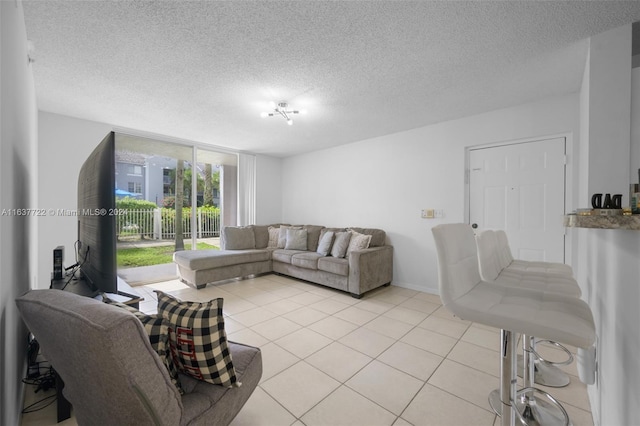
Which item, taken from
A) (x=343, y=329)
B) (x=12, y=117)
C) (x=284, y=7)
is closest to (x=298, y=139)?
(x=284, y=7)

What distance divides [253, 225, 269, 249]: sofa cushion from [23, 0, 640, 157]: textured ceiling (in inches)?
98.2

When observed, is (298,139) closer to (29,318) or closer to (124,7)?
(124,7)

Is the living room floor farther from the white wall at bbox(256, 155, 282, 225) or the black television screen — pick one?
the white wall at bbox(256, 155, 282, 225)

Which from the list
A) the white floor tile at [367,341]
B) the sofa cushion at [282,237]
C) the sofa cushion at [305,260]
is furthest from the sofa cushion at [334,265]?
the sofa cushion at [282,237]

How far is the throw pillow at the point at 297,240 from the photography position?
4.83 meters

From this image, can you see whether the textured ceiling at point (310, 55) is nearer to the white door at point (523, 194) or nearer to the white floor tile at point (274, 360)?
the white door at point (523, 194)

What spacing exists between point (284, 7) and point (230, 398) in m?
2.19

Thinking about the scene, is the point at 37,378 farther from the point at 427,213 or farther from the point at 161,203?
the point at 427,213

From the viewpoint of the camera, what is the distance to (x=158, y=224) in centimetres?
452

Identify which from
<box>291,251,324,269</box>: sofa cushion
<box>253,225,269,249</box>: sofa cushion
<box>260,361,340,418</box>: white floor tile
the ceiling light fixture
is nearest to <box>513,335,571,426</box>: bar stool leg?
<box>260,361,340,418</box>: white floor tile

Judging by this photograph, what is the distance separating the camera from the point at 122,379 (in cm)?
71

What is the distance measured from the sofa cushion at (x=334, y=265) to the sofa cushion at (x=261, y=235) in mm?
1742

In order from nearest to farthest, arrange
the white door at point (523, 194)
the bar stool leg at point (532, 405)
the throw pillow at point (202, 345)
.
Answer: the throw pillow at point (202, 345), the bar stool leg at point (532, 405), the white door at point (523, 194)

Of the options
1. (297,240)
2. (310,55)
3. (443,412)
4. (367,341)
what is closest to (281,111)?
(310,55)
